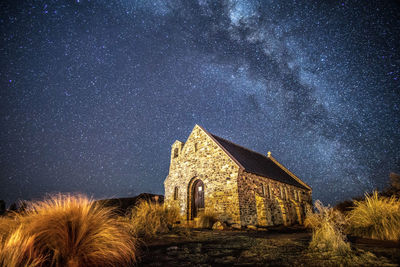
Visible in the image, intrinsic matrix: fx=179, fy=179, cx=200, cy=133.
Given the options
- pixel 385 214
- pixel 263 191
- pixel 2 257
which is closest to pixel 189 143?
pixel 263 191

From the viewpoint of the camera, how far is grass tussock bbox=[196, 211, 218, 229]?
12182mm

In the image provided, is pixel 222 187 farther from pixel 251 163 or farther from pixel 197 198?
pixel 251 163

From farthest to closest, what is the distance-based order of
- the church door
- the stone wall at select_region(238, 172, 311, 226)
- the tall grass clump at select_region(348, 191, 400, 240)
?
the church door < the stone wall at select_region(238, 172, 311, 226) < the tall grass clump at select_region(348, 191, 400, 240)

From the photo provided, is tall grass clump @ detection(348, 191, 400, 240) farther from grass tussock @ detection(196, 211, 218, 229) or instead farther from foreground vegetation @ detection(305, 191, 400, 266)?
grass tussock @ detection(196, 211, 218, 229)

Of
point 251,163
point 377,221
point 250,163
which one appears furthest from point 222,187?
point 377,221

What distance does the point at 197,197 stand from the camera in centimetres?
1588

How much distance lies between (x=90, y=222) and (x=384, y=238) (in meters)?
8.67

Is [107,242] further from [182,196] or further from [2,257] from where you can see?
[182,196]

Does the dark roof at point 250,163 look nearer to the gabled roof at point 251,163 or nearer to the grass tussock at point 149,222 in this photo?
the gabled roof at point 251,163

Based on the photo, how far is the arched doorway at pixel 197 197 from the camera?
15.4 metres

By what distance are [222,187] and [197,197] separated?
330cm

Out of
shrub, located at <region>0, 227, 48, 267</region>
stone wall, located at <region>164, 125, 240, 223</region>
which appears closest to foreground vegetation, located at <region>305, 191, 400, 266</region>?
shrub, located at <region>0, 227, 48, 267</region>

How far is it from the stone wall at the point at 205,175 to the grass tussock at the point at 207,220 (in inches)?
18.0

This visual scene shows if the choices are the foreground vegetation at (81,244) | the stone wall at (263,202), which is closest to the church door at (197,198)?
the stone wall at (263,202)
